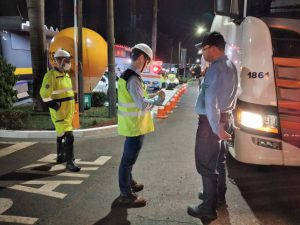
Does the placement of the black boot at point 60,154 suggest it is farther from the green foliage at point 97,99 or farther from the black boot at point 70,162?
the green foliage at point 97,99

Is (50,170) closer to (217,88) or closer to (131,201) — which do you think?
(131,201)

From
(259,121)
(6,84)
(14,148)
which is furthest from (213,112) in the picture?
(6,84)

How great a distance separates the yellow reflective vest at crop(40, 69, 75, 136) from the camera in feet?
17.7

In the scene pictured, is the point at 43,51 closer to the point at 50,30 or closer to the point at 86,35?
the point at 86,35

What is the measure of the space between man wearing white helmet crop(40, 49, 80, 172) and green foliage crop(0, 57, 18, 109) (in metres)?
4.65

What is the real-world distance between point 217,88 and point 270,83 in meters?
1.30

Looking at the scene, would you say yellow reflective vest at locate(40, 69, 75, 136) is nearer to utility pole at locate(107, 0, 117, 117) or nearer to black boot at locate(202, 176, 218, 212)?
black boot at locate(202, 176, 218, 212)

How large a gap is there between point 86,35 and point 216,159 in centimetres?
850

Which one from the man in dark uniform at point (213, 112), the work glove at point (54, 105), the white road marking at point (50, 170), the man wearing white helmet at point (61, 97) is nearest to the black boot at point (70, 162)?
the man wearing white helmet at point (61, 97)

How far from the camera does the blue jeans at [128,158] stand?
14.0 ft

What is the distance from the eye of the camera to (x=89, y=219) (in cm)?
401

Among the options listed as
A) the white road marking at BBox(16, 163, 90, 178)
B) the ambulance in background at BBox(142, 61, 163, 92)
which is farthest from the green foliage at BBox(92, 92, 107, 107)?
the ambulance in background at BBox(142, 61, 163, 92)

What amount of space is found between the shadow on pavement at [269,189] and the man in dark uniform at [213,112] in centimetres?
67

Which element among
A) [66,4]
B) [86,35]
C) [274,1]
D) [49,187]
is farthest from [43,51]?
[66,4]
